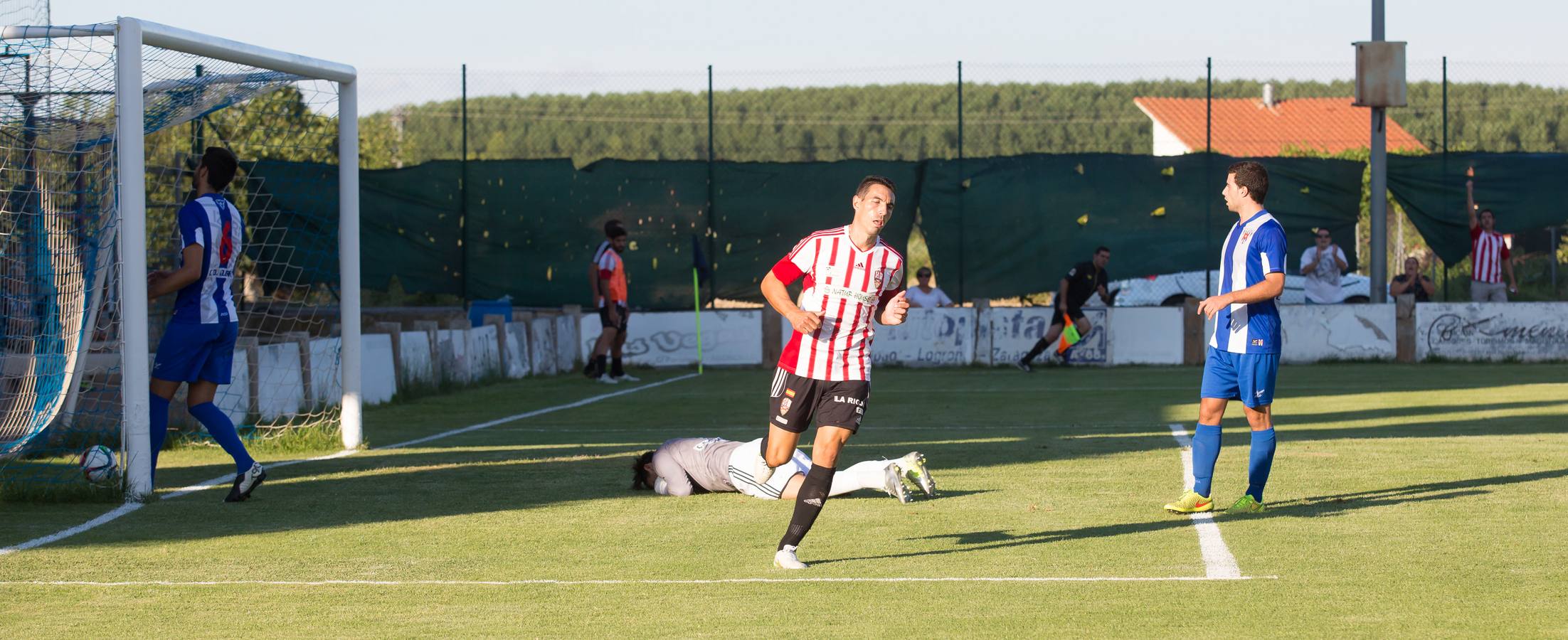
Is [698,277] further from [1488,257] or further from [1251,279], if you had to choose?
[1251,279]

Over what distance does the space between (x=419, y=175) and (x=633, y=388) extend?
7.18 meters

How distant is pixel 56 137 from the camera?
10523 millimetres

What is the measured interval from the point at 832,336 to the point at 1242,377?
2499 millimetres

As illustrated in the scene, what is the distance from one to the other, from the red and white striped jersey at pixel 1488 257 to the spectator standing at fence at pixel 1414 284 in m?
0.69

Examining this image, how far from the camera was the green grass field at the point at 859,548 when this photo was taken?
591 centimetres

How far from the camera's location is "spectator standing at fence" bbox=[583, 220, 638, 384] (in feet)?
61.7

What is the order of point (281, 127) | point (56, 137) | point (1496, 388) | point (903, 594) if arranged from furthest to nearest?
point (1496, 388) < point (281, 127) < point (56, 137) < point (903, 594)

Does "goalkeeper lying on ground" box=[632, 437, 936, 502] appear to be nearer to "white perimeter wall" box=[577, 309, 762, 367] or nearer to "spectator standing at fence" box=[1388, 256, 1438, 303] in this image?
"white perimeter wall" box=[577, 309, 762, 367]

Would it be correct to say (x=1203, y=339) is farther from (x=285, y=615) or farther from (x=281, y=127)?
(x=285, y=615)

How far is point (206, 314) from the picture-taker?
9094mm

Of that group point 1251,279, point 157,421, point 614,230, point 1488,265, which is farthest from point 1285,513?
point 1488,265

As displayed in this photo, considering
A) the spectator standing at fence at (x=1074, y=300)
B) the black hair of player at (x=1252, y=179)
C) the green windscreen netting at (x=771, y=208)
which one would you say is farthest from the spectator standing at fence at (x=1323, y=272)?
the black hair of player at (x=1252, y=179)

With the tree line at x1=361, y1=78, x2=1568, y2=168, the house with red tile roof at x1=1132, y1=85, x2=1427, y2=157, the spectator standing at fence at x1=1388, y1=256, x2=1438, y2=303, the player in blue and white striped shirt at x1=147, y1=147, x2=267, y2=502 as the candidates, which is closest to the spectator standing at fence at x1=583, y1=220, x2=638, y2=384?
the player in blue and white striped shirt at x1=147, y1=147, x2=267, y2=502

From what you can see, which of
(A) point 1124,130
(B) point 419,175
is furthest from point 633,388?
(A) point 1124,130
